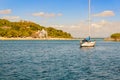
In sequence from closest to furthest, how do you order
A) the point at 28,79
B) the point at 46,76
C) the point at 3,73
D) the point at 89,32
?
the point at 28,79
the point at 46,76
the point at 3,73
the point at 89,32

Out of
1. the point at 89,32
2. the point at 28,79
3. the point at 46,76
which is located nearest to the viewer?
the point at 28,79

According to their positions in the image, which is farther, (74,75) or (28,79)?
(74,75)

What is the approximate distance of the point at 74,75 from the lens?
36.2 metres

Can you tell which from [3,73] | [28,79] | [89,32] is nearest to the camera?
[28,79]

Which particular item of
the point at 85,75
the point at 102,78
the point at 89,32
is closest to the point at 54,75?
the point at 85,75

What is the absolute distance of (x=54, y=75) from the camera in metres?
36.2

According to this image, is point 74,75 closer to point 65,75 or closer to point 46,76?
point 65,75

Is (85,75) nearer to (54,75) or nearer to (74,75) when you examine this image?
(74,75)

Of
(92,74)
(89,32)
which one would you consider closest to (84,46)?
(89,32)

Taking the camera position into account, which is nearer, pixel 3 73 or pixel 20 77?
pixel 20 77

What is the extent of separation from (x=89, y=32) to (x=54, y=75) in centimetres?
7923

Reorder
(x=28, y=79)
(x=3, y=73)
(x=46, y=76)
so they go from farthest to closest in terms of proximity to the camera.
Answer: (x=3, y=73)
(x=46, y=76)
(x=28, y=79)

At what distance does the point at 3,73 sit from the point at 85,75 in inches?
492

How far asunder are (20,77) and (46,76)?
3.69 meters
